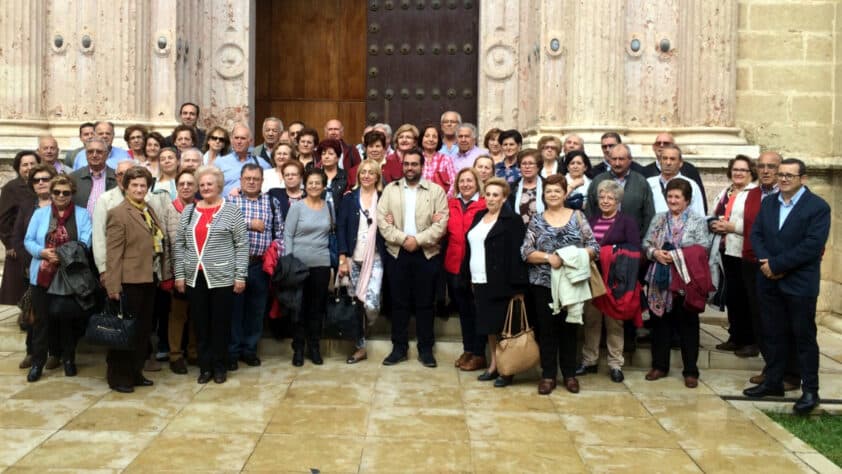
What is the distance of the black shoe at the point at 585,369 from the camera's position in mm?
8062

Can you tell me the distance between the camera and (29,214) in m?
8.06

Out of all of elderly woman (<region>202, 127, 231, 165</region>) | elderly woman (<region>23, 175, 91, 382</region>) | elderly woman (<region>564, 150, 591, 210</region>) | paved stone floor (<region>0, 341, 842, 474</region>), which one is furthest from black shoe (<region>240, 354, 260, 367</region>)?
elderly woman (<region>564, 150, 591, 210</region>)

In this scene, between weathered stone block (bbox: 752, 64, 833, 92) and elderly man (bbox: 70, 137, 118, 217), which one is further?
weathered stone block (bbox: 752, 64, 833, 92)

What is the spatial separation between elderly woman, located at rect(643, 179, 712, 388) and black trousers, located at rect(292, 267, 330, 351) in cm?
271

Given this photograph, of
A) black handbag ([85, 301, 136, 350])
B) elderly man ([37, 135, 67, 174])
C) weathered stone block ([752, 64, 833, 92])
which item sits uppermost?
weathered stone block ([752, 64, 833, 92])

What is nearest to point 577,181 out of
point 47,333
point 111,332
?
point 111,332

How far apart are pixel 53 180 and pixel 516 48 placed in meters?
6.05

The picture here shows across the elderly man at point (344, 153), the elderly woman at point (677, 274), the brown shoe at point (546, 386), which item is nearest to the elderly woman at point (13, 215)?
the elderly man at point (344, 153)

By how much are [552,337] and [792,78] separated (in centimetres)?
526

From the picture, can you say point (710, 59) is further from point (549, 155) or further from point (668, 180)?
point (549, 155)

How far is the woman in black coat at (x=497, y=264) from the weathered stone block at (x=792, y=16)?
4.90 metres

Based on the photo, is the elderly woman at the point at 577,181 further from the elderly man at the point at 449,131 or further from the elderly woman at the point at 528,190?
the elderly man at the point at 449,131

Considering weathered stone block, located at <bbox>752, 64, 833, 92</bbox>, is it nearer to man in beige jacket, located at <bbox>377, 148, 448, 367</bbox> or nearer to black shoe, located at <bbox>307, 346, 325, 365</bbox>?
man in beige jacket, located at <bbox>377, 148, 448, 367</bbox>

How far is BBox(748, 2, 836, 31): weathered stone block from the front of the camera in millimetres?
10859
